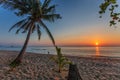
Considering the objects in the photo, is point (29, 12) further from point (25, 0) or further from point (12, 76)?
point (12, 76)

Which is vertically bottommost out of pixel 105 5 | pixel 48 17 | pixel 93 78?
pixel 93 78

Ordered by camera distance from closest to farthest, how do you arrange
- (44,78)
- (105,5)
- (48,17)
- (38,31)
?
(105,5)
(44,78)
(48,17)
(38,31)

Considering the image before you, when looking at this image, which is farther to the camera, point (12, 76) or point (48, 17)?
point (48, 17)

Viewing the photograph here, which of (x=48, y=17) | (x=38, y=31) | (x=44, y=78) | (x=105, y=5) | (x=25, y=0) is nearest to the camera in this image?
(x=105, y=5)

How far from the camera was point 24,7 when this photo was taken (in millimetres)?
15664

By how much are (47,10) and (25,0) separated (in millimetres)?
2262

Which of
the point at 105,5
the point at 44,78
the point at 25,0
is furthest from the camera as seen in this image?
the point at 25,0

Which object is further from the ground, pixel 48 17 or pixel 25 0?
pixel 25 0

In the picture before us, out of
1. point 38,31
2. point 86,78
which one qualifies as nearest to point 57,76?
point 86,78

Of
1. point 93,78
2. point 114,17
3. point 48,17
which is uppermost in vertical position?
point 48,17

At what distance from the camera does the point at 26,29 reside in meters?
17.0

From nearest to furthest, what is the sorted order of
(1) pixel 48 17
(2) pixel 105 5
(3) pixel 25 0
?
(2) pixel 105 5 < (3) pixel 25 0 < (1) pixel 48 17

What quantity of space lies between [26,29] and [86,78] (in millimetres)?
7898

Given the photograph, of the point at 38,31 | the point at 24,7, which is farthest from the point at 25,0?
the point at 38,31
